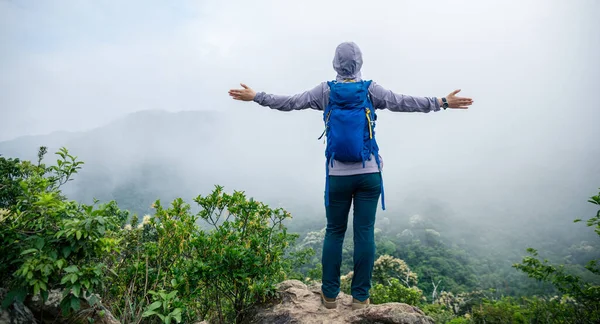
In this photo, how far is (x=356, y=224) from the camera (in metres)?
3.07

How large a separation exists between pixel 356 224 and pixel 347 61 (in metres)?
1.52

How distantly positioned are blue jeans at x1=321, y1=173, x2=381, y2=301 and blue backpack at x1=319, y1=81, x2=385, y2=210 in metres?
0.11

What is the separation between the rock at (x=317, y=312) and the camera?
2.78 metres

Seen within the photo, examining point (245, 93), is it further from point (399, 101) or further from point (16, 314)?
point (16, 314)

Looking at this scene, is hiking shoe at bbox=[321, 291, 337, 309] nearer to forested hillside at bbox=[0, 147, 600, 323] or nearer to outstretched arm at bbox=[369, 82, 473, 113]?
forested hillside at bbox=[0, 147, 600, 323]

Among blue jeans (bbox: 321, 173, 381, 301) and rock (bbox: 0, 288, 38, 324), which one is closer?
rock (bbox: 0, 288, 38, 324)

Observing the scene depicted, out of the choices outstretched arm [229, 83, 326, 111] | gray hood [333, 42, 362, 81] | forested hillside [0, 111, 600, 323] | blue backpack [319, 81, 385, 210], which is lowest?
forested hillside [0, 111, 600, 323]

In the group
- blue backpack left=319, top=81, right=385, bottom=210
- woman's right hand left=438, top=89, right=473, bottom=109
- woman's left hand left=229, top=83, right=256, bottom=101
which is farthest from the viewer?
woman's left hand left=229, top=83, right=256, bottom=101

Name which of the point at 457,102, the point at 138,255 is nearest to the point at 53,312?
the point at 138,255

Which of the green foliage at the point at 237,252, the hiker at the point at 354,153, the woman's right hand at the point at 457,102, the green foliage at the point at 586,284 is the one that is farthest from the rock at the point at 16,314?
the green foliage at the point at 586,284

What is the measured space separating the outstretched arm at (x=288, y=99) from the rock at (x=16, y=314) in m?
2.38

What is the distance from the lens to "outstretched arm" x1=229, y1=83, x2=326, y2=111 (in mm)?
3266

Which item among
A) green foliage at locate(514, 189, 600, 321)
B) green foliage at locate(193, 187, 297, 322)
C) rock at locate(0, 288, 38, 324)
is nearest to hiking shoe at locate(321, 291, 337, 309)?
green foliage at locate(193, 187, 297, 322)

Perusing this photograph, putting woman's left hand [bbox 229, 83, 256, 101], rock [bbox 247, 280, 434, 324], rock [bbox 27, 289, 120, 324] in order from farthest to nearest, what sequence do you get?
woman's left hand [bbox 229, 83, 256, 101] < rock [bbox 247, 280, 434, 324] < rock [bbox 27, 289, 120, 324]
